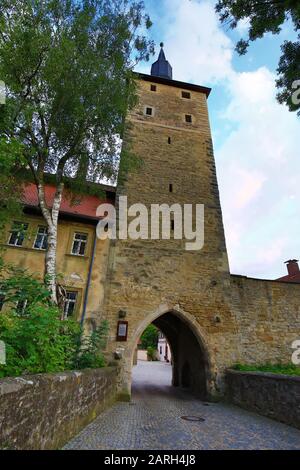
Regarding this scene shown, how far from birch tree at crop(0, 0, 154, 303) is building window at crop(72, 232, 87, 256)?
2690 mm

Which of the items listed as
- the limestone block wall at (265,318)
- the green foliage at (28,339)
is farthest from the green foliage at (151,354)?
the green foliage at (28,339)

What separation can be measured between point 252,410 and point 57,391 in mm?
6322

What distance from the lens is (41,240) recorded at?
33.5 ft

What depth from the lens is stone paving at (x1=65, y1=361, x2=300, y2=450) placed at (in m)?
3.98

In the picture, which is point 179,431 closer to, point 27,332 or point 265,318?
point 27,332

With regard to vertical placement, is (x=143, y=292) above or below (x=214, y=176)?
below

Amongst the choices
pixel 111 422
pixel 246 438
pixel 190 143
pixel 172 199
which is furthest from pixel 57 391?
pixel 190 143

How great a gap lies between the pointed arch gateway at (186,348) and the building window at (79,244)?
373cm

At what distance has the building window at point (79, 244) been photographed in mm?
10359

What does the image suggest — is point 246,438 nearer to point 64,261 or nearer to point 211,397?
point 211,397

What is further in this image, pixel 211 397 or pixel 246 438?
pixel 211 397

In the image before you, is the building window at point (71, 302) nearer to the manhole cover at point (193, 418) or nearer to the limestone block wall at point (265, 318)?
the manhole cover at point (193, 418)

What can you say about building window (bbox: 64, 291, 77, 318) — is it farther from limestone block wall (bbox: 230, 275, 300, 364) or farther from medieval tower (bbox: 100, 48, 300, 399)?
limestone block wall (bbox: 230, 275, 300, 364)
